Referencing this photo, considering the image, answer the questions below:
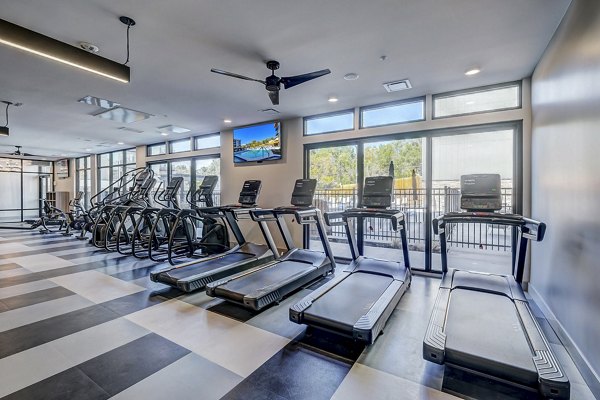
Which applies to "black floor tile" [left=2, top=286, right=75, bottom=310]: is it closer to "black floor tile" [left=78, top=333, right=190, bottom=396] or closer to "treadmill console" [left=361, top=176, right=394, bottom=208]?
"black floor tile" [left=78, top=333, right=190, bottom=396]

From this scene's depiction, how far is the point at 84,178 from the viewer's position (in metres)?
12.5

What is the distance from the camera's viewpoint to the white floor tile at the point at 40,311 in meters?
2.84

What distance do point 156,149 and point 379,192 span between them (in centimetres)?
790

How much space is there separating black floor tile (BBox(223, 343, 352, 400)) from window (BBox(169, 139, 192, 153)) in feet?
24.1

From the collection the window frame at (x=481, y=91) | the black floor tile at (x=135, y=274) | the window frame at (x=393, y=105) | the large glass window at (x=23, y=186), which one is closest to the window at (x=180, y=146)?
the black floor tile at (x=135, y=274)

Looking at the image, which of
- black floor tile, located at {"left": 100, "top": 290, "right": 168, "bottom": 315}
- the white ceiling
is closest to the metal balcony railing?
the white ceiling

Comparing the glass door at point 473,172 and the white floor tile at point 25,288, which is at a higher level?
the glass door at point 473,172

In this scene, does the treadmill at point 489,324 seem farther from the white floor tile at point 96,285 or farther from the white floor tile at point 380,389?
the white floor tile at point 96,285

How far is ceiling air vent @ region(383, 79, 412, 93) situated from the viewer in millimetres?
4211

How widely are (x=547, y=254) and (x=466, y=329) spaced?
1715mm

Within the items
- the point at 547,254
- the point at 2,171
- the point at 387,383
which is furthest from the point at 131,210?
the point at 2,171

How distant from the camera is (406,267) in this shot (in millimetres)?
3979

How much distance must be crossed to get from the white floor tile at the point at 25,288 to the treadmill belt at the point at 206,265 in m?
1.69

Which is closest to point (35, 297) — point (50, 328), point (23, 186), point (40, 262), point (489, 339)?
point (50, 328)
